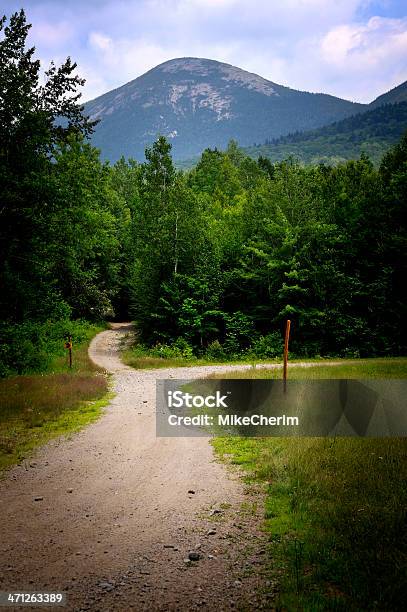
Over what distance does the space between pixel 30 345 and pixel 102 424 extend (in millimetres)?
9572

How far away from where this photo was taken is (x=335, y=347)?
30500 mm

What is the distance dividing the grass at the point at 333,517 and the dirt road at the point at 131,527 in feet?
1.35

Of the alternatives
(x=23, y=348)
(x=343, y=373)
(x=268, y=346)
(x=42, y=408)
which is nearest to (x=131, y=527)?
(x=42, y=408)

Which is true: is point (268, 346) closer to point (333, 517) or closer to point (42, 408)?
point (42, 408)

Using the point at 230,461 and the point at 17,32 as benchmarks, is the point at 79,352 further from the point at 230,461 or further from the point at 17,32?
the point at 230,461

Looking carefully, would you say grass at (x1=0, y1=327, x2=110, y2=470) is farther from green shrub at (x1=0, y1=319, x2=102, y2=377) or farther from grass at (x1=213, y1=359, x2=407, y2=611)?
grass at (x1=213, y1=359, x2=407, y2=611)

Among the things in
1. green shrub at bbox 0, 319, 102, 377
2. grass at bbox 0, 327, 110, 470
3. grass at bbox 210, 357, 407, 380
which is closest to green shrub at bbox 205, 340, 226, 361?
grass at bbox 210, 357, 407, 380

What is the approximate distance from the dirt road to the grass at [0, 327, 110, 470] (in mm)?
815

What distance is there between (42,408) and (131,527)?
848cm

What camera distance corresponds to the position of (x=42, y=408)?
1402cm

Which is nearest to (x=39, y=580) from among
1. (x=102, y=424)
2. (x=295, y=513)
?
(x=295, y=513)

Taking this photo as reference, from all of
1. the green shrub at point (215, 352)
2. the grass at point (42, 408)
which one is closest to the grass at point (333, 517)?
the grass at point (42, 408)

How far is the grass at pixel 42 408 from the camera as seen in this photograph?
11078mm

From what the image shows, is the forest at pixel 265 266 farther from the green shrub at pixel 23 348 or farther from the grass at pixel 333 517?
the grass at pixel 333 517
